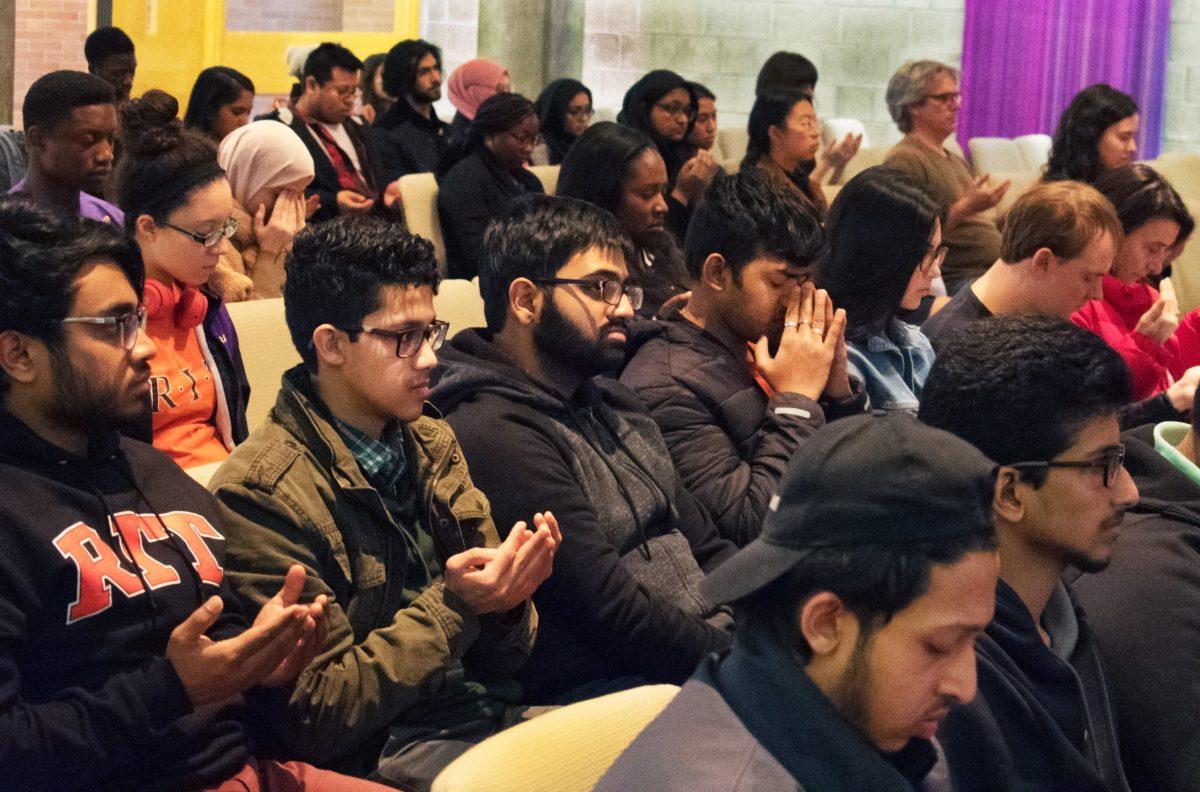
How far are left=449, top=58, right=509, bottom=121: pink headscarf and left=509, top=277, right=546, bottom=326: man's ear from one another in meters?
4.51

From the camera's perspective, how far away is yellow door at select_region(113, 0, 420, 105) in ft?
28.1

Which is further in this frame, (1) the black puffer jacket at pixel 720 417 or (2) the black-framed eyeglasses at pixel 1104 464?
(1) the black puffer jacket at pixel 720 417

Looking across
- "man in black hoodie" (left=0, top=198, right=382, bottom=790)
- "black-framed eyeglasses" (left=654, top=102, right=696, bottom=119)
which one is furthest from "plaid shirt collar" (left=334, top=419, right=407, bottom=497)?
"black-framed eyeglasses" (left=654, top=102, right=696, bottom=119)

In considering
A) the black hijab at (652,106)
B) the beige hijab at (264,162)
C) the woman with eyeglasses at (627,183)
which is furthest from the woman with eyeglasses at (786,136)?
the beige hijab at (264,162)

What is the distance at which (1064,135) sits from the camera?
5.57 metres

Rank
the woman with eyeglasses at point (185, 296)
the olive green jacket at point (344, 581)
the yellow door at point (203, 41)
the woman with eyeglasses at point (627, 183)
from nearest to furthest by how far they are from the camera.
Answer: the olive green jacket at point (344, 581) < the woman with eyeglasses at point (185, 296) < the woman with eyeglasses at point (627, 183) < the yellow door at point (203, 41)

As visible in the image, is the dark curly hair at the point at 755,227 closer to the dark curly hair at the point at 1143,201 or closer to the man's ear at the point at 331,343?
the man's ear at the point at 331,343

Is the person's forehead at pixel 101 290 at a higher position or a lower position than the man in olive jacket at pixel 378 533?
higher

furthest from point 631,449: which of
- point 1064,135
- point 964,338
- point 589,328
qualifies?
point 1064,135

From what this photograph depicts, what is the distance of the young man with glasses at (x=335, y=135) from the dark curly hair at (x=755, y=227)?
2632 mm

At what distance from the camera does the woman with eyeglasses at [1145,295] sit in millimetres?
3631

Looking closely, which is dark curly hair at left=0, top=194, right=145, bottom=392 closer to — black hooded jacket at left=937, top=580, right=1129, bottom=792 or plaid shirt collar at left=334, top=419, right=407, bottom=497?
plaid shirt collar at left=334, top=419, right=407, bottom=497

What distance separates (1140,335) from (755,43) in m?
5.81

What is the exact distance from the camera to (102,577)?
1.80 meters
